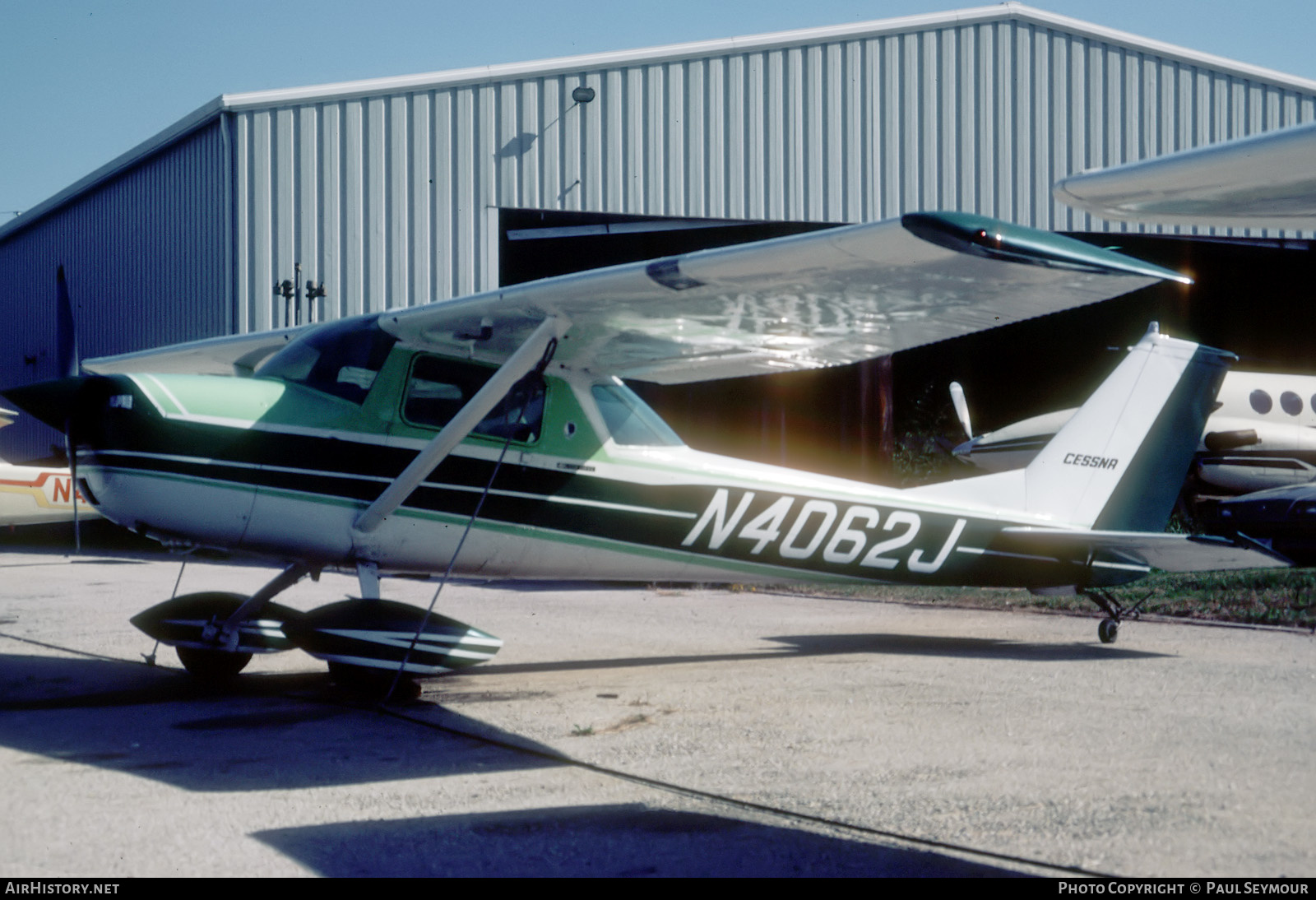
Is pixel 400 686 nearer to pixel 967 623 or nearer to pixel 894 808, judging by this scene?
pixel 894 808

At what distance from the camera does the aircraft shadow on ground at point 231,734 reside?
13.9 ft

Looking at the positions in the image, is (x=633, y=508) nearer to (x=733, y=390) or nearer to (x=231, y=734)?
(x=231, y=734)

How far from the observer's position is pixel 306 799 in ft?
12.5

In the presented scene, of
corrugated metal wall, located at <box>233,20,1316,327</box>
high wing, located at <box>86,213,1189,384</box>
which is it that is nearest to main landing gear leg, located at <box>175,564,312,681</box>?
high wing, located at <box>86,213,1189,384</box>

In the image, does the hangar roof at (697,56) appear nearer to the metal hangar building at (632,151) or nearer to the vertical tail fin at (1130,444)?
the metal hangar building at (632,151)

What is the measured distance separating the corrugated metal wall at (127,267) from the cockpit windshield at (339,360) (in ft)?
32.7

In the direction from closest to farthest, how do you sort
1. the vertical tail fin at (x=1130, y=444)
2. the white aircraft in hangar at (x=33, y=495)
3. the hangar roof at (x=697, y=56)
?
→ 1. the vertical tail fin at (x=1130, y=444)
2. the hangar roof at (x=697, y=56)
3. the white aircraft in hangar at (x=33, y=495)

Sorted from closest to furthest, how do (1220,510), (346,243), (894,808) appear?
(894,808) < (1220,510) < (346,243)

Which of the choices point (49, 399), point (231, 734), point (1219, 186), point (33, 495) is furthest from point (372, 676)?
point (33, 495)

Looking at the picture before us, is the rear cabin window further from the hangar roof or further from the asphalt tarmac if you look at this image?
the hangar roof

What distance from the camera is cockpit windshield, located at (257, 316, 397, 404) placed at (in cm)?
602

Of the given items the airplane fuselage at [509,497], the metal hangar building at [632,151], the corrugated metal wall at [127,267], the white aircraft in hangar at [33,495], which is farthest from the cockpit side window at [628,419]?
the white aircraft in hangar at [33,495]

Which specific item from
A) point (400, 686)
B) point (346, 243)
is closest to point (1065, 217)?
point (346, 243)

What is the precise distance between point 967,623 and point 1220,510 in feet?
14.5
